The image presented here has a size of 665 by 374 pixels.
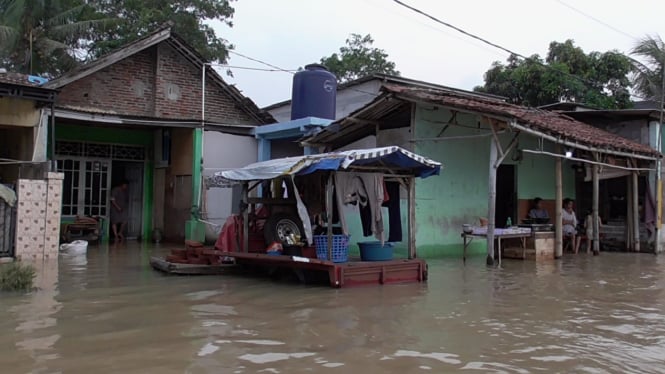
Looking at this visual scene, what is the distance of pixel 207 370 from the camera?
4867mm

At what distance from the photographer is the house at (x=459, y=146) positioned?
12.7m

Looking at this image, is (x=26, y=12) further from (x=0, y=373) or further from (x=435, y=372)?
(x=435, y=372)

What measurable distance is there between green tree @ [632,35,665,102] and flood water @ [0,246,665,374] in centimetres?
1334

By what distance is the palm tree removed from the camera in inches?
866

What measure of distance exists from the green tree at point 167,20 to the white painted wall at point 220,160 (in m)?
9.48

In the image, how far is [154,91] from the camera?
16125 mm

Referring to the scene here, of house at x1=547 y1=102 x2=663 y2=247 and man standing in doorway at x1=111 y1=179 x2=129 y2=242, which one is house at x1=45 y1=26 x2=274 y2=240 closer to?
man standing in doorway at x1=111 y1=179 x2=129 y2=242

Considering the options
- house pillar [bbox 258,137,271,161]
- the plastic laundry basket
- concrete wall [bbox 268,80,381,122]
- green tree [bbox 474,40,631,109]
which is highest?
green tree [bbox 474,40,631,109]

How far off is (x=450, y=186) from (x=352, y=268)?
571 cm

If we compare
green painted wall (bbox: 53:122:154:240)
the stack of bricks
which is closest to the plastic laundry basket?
the stack of bricks

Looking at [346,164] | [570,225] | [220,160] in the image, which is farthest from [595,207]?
[220,160]

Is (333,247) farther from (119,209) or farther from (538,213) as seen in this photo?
(119,209)

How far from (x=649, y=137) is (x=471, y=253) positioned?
6788 millimetres

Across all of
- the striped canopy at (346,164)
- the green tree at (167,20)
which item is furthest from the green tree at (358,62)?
the striped canopy at (346,164)
